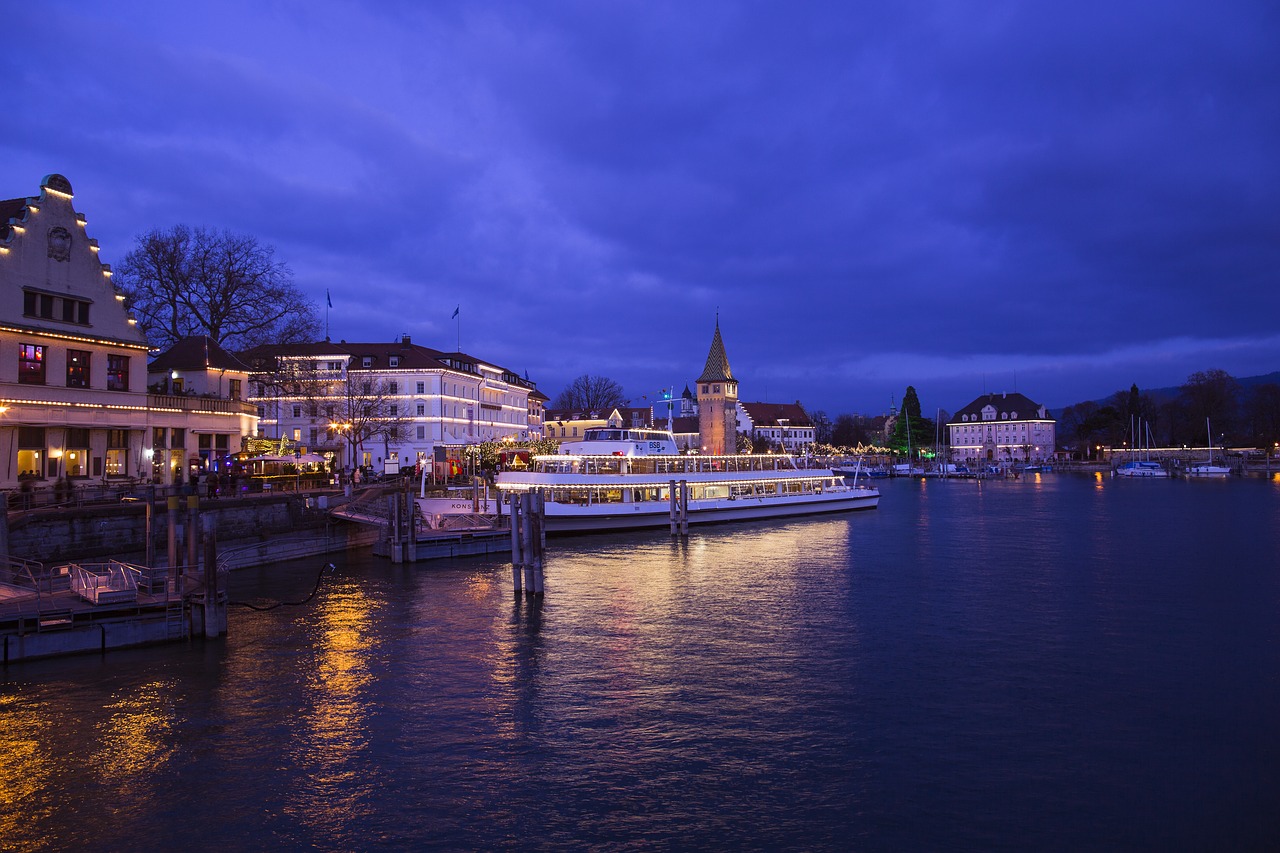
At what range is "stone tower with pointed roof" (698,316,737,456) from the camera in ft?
357

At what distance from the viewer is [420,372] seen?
2852 inches

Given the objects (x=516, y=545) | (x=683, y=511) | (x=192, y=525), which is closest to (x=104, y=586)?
(x=192, y=525)

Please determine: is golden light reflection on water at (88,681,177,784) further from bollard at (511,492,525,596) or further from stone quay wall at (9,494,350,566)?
bollard at (511,492,525,596)

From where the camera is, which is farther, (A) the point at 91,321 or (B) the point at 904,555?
(B) the point at 904,555

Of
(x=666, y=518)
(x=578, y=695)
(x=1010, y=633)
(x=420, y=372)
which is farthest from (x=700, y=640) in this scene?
(x=420, y=372)

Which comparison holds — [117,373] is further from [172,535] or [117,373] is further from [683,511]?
[683,511]

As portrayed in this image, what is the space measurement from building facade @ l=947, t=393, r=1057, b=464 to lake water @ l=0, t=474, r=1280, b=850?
148 m

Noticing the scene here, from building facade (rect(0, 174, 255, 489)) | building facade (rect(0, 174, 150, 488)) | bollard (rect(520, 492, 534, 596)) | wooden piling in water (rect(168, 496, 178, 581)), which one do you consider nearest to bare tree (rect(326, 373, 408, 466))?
building facade (rect(0, 174, 255, 489))

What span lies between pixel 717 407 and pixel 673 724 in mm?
94735

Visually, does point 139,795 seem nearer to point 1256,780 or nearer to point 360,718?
point 360,718

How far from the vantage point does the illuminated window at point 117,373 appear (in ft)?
117

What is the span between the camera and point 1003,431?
169m

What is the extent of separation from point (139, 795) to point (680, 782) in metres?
8.44

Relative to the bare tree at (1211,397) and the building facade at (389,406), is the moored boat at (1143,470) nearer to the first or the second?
the bare tree at (1211,397)
